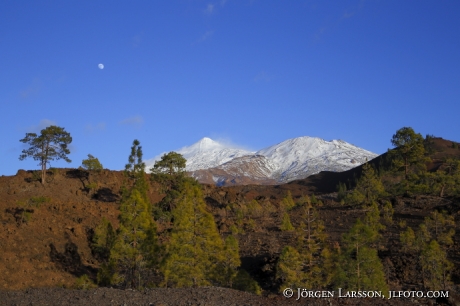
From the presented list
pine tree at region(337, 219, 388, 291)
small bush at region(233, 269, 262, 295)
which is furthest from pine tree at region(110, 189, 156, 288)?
pine tree at region(337, 219, 388, 291)

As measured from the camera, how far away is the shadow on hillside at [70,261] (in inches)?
945

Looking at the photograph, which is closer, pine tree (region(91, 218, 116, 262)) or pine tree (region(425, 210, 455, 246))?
pine tree (region(91, 218, 116, 262))

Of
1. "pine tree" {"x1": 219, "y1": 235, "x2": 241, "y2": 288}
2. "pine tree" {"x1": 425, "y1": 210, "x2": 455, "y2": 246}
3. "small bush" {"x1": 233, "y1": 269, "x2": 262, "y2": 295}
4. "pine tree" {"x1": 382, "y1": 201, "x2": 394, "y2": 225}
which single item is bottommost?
"small bush" {"x1": 233, "y1": 269, "x2": 262, "y2": 295}

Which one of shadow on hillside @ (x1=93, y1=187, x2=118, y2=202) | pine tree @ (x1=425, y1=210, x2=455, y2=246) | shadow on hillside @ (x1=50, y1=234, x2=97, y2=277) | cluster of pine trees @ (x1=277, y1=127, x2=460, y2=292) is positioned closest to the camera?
cluster of pine trees @ (x1=277, y1=127, x2=460, y2=292)

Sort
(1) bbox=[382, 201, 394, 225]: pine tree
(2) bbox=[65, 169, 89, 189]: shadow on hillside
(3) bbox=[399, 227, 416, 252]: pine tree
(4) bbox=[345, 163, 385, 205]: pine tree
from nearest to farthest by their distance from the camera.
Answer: (3) bbox=[399, 227, 416, 252]: pine tree → (1) bbox=[382, 201, 394, 225]: pine tree → (4) bbox=[345, 163, 385, 205]: pine tree → (2) bbox=[65, 169, 89, 189]: shadow on hillside

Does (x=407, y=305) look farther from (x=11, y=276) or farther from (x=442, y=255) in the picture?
(x=11, y=276)

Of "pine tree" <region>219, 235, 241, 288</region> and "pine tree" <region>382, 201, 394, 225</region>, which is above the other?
"pine tree" <region>382, 201, 394, 225</region>

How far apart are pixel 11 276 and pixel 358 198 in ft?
108

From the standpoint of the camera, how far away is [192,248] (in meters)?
18.5

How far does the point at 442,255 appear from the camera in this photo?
858 inches

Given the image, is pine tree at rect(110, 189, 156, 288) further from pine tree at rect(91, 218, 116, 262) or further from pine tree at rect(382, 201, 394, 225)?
pine tree at rect(382, 201, 394, 225)

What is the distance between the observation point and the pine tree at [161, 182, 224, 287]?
18203 millimetres

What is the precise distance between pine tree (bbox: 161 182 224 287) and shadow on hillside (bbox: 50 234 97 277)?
23.8 ft

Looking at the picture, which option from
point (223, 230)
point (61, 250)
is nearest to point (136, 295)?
point (61, 250)
